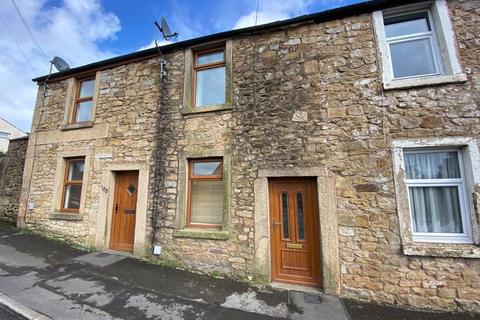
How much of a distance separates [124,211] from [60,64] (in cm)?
579

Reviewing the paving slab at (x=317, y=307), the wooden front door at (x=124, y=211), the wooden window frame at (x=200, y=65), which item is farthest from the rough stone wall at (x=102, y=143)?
the paving slab at (x=317, y=307)

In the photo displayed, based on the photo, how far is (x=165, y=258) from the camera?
510cm

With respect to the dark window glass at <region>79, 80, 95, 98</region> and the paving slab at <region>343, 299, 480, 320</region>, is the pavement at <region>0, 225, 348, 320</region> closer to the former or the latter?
the paving slab at <region>343, 299, 480, 320</region>

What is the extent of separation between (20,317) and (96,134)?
178 inches

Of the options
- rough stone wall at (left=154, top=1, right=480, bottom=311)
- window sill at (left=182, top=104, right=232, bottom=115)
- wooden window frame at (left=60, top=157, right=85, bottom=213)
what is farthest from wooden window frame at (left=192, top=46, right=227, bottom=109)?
wooden window frame at (left=60, top=157, right=85, bottom=213)

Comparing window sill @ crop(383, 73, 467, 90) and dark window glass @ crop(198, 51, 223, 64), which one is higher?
dark window glass @ crop(198, 51, 223, 64)

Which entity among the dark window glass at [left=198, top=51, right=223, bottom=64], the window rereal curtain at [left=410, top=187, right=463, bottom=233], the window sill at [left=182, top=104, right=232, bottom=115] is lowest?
the window rereal curtain at [left=410, top=187, right=463, bottom=233]

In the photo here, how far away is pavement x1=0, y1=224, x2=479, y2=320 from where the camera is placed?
3215 millimetres

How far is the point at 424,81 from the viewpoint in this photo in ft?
13.3

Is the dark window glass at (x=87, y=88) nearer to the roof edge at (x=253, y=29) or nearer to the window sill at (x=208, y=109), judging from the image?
the roof edge at (x=253, y=29)

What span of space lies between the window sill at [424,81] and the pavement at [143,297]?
3.81m

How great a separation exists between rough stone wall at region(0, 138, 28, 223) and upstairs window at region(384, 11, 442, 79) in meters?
11.3

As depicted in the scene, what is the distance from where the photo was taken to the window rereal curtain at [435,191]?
3.88m

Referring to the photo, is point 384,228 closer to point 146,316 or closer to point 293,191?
point 293,191
